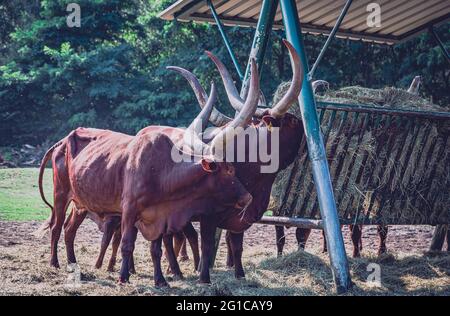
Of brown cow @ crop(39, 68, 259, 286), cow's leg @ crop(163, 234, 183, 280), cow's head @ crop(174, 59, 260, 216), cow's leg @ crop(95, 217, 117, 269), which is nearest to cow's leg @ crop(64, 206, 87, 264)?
cow's leg @ crop(95, 217, 117, 269)

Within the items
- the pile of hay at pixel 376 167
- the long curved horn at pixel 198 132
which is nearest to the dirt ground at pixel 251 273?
the pile of hay at pixel 376 167

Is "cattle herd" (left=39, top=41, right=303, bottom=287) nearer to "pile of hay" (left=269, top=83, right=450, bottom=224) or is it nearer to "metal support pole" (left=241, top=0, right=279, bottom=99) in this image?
"pile of hay" (left=269, top=83, right=450, bottom=224)

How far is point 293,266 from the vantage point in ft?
29.8

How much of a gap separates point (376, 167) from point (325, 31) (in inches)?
115

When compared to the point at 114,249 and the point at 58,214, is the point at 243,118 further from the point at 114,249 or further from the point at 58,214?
the point at 58,214

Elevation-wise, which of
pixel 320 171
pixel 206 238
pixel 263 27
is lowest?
pixel 206 238

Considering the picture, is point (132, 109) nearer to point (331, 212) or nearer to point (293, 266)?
point (293, 266)

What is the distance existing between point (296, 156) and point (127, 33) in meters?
16.8

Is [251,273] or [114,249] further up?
[114,249]

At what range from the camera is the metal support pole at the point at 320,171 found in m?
7.41

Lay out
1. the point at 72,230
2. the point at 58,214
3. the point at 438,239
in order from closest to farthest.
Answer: the point at 72,230, the point at 58,214, the point at 438,239

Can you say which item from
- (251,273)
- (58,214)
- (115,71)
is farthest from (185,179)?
(115,71)

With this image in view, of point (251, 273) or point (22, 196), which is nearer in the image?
point (251, 273)

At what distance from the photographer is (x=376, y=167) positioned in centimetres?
876
